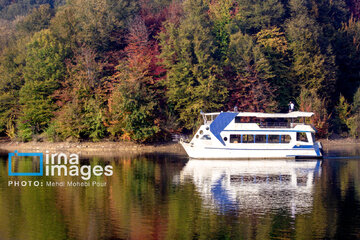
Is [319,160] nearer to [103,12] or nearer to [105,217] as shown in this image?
[105,217]

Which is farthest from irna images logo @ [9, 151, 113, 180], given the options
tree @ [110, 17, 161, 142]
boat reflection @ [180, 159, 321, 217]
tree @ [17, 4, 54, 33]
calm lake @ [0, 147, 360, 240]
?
tree @ [17, 4, 54, 33]

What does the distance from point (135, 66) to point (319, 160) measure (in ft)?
95.6

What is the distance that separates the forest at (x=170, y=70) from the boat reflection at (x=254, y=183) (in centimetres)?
1912

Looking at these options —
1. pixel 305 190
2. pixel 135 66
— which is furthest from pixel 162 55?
pixel 305 190

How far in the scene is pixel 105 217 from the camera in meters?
28.5

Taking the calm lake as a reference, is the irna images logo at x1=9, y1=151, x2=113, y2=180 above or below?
above

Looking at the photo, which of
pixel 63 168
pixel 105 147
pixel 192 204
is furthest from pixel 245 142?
pixel 192 204

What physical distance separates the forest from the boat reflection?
19.1 m

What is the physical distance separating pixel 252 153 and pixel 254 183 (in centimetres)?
1479

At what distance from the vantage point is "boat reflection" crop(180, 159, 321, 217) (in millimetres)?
31500

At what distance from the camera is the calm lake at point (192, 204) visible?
25594 millimetres

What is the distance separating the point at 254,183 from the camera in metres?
38.8

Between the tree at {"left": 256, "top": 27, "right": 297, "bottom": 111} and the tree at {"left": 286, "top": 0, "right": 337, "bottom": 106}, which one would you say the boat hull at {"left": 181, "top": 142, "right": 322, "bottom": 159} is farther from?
the tree at {"left": 286, "top": 0, "right": 337, "bottom": 106}

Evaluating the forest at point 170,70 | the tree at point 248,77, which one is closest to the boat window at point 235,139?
the forest at point 170,70
